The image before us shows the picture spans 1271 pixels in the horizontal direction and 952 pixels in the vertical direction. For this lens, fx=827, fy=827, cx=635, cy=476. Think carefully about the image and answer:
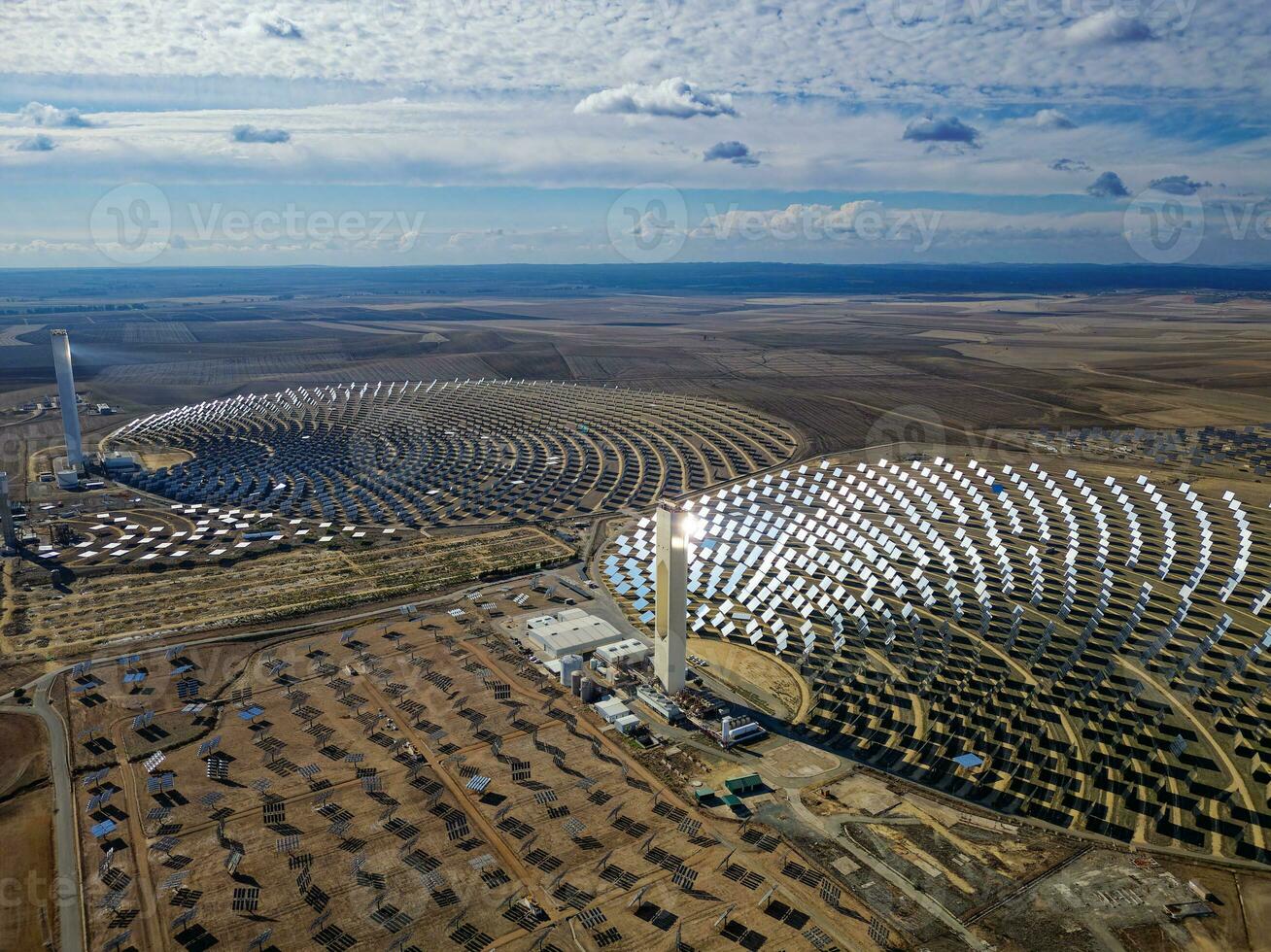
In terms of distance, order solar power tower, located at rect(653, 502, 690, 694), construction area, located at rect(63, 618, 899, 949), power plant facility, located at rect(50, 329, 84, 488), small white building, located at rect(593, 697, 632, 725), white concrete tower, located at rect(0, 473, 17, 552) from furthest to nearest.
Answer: power plant facility, located at rect(50, 329, 84, 488) → white concrete tower, located at rect(0, 473, 17, 552) → solar power tower, located at rect(653, 502, 690, 694) → small white building, located at rect(593, 697, 632, 725) → construction area, located at rect(63, 618, 899, 949)

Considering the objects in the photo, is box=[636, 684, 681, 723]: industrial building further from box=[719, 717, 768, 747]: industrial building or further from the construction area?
the construction area

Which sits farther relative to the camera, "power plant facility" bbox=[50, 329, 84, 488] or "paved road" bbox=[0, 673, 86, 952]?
"power plant facility" bbox=[50, 329, 84, 488]

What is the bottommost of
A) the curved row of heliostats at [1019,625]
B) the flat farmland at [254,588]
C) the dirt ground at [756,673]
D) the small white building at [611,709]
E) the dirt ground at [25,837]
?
the flat farmland at [254,588]

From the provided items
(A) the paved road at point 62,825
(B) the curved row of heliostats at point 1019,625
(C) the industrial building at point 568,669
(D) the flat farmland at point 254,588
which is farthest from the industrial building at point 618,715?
(A) the paved road at point 62,825

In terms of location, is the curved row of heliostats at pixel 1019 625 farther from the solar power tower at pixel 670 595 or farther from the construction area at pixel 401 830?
the construction area at pixel 401 830

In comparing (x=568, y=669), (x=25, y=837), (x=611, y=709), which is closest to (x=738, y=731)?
(x=611, y=709)

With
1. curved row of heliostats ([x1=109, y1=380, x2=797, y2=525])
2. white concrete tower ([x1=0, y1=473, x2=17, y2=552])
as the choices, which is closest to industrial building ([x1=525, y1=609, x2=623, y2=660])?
curved row of heliostats ([x1=109, y1=380, x2=797, y2=525])

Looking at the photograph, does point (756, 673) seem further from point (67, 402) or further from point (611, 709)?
point (67, 402)
